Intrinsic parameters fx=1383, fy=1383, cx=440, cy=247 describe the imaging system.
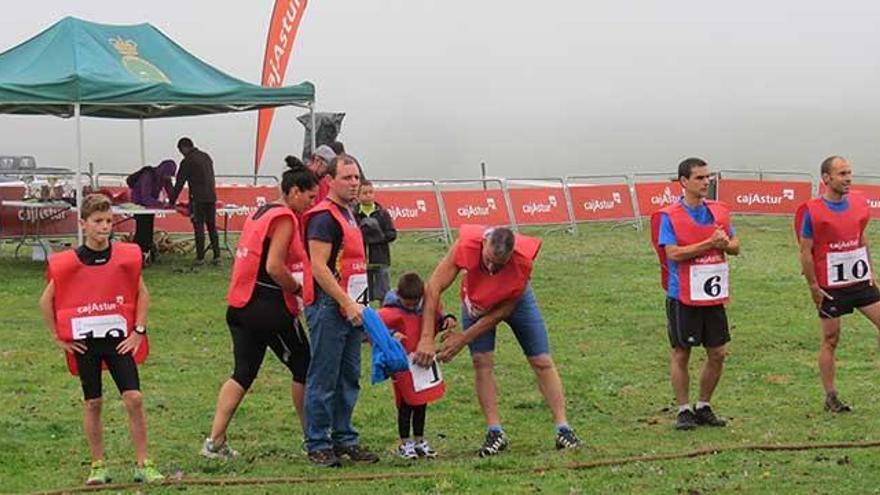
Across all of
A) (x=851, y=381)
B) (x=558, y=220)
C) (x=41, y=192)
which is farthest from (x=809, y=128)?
(x=851, y=381)

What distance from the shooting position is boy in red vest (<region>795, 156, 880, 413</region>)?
925 cm

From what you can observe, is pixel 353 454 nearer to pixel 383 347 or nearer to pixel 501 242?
pixel 383 347

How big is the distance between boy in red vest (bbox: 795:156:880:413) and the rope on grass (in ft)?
4.60

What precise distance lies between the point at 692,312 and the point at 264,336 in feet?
9.07

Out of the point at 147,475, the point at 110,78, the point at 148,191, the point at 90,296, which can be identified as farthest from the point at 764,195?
the point at 90,296

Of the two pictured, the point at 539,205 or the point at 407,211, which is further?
the point at 539,205

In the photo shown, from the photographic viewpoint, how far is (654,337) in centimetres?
1297

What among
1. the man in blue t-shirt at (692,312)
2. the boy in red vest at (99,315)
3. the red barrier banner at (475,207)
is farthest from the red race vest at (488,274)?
the red barrier banner at (475,207)

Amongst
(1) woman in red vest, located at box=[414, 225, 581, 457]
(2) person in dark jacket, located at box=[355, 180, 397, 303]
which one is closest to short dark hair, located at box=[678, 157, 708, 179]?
(1) woman in red vest, located at box=[414, 225, 581, 457]

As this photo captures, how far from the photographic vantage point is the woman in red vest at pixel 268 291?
7.65 metres

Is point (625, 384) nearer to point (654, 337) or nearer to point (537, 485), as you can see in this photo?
point (654, 337)

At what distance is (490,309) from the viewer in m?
7.99

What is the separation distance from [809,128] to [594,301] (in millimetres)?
24091

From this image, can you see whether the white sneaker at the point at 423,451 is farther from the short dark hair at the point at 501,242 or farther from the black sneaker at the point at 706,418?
the black sneaker at the point at 706,418
